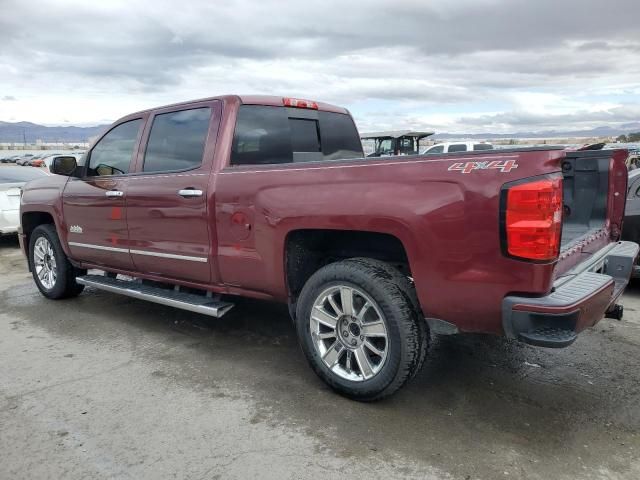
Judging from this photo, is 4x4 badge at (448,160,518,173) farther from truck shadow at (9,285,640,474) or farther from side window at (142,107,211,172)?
side window at (142,107,211,172)

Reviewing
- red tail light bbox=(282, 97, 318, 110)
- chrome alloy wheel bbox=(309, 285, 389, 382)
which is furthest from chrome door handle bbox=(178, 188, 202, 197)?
chrome alloy wheel bbox=(309, 285, 389, 382)

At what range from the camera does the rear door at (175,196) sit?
3955mm

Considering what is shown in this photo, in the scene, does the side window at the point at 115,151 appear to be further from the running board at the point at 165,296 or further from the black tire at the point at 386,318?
the black tire at the point at 386,318

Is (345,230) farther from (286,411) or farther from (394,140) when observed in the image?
(394,140)

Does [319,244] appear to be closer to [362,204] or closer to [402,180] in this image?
[362,204]

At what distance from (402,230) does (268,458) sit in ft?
4.45

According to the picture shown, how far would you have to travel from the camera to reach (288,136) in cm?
436

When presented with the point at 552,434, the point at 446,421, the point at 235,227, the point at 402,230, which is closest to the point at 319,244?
the point at 235,227

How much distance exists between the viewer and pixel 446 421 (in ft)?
10.1

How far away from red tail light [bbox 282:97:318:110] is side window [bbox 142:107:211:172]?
0.68 m

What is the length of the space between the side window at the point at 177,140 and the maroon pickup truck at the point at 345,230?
0.02 m

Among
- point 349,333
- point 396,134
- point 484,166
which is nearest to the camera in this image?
point 484,166

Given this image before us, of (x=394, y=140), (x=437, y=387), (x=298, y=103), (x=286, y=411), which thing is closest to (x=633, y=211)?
(x=437, y=387)

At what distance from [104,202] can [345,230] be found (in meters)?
2.58
